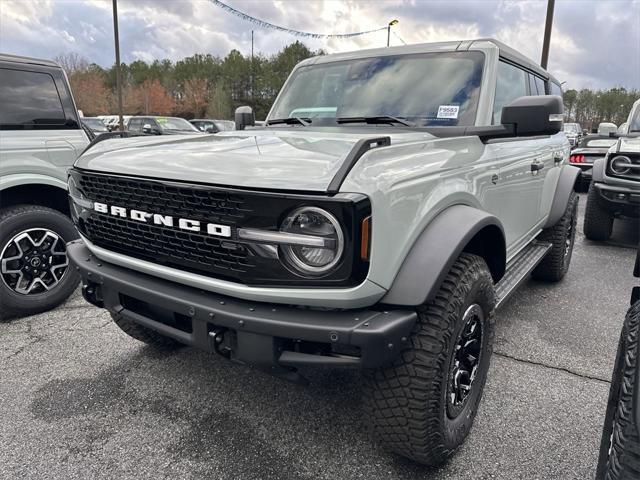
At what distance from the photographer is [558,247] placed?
4461 mm

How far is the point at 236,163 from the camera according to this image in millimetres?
1846

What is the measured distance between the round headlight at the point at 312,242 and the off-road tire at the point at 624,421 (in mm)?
933

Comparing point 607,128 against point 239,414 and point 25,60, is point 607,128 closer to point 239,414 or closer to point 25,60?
point 239,414

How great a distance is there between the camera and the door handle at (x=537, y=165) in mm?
3367

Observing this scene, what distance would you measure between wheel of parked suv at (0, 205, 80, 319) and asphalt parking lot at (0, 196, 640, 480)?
0.84 ft

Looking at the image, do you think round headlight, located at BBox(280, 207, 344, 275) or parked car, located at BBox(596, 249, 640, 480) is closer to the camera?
parked car, located at BBox(596, 249, 640, 480)

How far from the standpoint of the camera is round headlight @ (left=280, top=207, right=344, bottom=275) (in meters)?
1.66

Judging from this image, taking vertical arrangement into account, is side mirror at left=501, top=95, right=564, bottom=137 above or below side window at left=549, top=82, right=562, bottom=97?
below

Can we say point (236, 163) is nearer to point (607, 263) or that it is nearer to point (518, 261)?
point (518, 261)

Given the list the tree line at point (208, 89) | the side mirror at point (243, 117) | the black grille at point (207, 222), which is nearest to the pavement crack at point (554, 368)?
the black grille at point (207, 222)

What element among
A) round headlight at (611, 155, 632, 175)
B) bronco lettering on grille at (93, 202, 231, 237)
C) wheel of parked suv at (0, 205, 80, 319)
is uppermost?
round headlight at (611, 155, 632, 175)

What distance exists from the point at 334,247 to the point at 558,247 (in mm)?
3539

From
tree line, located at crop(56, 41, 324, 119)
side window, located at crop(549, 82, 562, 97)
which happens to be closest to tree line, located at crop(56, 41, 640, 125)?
tree line, located at crop(56, 41, 324, 119)

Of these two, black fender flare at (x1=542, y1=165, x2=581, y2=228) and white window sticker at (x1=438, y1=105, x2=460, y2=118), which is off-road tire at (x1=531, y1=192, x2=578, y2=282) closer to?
black fender flare at (x1=542, y1=165, x2=581, y2=228)
